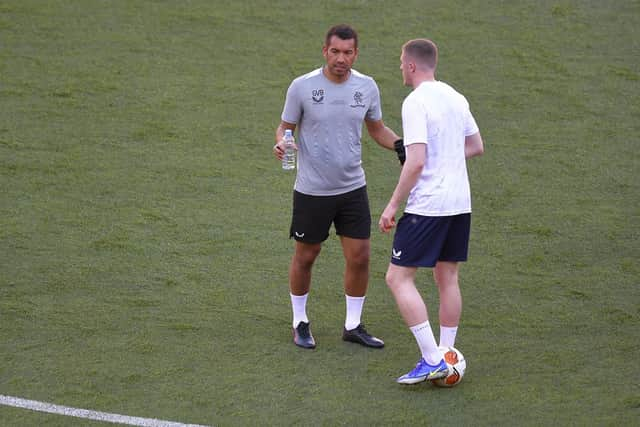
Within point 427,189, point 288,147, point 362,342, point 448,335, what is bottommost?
point 362,342

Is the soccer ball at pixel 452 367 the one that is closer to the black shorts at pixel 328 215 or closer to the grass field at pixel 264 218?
the grass field at pixel 264 218

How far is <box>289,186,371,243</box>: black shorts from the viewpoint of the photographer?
5.78 metres

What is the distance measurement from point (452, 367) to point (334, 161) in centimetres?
136

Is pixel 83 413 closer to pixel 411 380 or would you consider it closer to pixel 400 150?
pixel 411 380

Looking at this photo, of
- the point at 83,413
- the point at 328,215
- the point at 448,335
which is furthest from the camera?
the point at 328,215

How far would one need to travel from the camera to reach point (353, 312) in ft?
19.7

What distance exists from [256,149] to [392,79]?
1980 millimetres

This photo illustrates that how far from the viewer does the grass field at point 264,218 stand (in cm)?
534

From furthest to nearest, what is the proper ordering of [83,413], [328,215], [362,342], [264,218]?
[264,218] → [362,342] → [328,215] → [83,413]

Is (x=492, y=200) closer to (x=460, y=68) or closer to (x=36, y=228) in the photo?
(x=460, y=68)

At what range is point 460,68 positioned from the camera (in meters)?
10.4

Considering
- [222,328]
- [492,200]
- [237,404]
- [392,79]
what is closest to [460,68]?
[392,79]

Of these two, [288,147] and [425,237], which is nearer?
[425,237]

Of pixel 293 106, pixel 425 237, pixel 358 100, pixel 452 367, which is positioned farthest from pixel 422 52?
pixel 452 367
